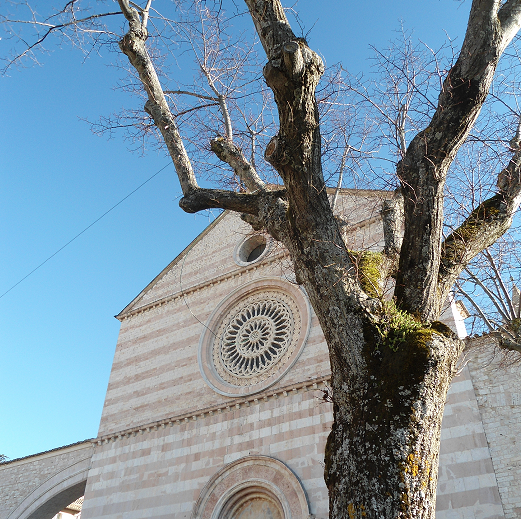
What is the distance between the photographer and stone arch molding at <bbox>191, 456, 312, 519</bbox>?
901 centimetres

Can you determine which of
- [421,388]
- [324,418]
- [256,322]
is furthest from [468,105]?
[256,322]

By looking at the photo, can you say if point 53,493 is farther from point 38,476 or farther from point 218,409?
point 218,409

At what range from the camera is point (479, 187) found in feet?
18.0

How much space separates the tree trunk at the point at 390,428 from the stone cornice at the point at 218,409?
18.5 feet

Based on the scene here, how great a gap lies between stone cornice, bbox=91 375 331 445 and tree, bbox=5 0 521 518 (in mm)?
5167

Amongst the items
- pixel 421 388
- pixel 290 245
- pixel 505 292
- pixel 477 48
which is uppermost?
pixel 477 48

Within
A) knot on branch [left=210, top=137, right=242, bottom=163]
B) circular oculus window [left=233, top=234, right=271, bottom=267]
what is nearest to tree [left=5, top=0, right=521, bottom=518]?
knot on branch [left=210, top=137, right=242, bottom=163]

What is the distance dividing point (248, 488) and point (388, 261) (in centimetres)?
643

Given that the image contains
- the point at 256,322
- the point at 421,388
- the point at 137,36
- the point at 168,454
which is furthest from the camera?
the point at 256,322

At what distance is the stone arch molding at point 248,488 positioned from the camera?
901cm

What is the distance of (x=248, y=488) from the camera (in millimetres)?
9664

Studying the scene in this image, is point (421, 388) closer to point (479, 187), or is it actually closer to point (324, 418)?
point (479, 187)

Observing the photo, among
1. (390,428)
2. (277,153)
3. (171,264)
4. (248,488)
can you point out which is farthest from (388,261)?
(171,264)

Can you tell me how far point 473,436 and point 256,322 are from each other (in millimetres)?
→ 5406
